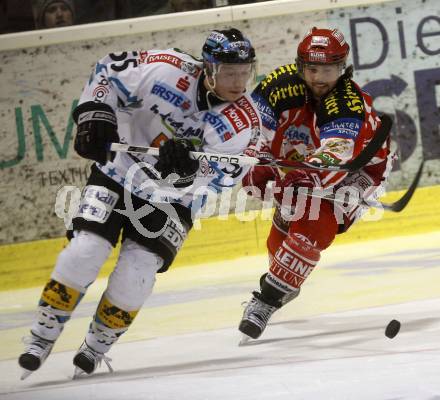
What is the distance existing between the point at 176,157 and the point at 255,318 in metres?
0.95

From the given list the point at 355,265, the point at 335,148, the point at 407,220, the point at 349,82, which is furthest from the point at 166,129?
the point at 407,220

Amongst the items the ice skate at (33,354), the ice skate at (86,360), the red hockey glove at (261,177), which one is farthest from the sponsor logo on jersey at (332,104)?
the ice skate at (33,354)

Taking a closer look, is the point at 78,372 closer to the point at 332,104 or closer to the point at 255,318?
the point at 255,318

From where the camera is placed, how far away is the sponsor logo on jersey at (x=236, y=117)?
3.80 meters

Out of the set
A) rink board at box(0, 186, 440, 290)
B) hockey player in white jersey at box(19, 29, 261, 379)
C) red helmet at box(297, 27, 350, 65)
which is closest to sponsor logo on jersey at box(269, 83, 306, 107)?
red helmet at box(297, 27, 350, 65)

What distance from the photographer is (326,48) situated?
4.37 m

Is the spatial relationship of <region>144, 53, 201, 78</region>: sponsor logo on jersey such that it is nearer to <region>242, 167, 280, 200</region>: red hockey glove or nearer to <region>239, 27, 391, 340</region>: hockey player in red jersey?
<region>239, 27, 391, 340</region>: hockey player in red jersey

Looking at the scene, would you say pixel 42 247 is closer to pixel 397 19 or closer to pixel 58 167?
pixel 58 167

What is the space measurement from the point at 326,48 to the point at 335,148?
0.44 m

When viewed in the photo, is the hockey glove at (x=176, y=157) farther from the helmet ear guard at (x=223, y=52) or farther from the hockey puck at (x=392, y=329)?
the hockey puck at (x=392, y=329)

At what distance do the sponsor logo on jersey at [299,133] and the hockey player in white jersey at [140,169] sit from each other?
72cm

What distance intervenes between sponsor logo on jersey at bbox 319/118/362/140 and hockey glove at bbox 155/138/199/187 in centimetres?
79

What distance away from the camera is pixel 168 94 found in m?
3.77

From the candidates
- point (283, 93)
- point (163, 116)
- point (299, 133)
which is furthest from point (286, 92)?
point (163, 116)
